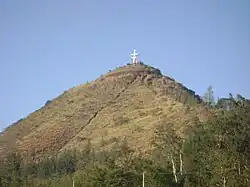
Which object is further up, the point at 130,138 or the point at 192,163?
the point at 130,138

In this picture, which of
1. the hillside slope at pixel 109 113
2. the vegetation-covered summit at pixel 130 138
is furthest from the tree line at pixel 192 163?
the hillside slope at pixel 109 113

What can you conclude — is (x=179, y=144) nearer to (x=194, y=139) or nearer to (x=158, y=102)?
(x=194, y=139)

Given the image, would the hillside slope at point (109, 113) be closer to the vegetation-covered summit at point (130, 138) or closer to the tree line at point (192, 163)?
the vegetation-covered summit at point (130, 138)

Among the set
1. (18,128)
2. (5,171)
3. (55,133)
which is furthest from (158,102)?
(5,171)

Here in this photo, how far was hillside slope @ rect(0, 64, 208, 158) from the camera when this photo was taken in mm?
107250

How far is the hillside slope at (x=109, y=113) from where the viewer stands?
107250 millimetres

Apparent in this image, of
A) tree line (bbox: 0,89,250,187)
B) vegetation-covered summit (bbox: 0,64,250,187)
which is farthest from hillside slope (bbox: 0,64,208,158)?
tree line (bbox: 0,89,250,187)

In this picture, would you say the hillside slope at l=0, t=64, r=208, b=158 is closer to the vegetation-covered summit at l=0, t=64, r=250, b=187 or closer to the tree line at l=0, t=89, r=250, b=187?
the vegetation-covered summit at l=0, t=64, r=250, b=187

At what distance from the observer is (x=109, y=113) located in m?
130

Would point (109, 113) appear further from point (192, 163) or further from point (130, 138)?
point (192, 163)

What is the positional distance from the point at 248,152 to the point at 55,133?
78.0m

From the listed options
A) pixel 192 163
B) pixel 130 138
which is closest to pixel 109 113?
pixel 130 138

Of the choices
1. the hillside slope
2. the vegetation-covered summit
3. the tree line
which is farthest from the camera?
the hillside slope

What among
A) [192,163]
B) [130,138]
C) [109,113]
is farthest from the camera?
[109,113]
